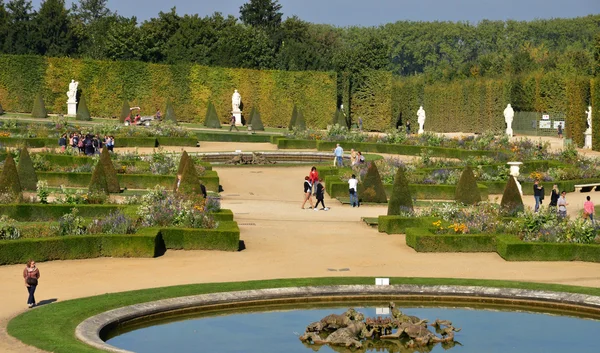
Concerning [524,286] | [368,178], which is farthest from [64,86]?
[524,286]

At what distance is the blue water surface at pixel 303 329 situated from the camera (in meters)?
19.0

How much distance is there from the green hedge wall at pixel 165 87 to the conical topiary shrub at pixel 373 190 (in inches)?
1450

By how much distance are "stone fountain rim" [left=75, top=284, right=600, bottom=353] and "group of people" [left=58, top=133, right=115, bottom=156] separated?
25.1 meters

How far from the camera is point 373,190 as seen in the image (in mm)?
38281

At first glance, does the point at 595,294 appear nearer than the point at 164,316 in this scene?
No

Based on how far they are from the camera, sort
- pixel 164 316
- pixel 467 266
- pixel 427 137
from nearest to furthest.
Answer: pixel 164 316, pixel 467 266, pixel 427 137

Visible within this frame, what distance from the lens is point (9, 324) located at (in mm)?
19359

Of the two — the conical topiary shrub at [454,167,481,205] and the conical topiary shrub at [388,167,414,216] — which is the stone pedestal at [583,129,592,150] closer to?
the conical topiary shrub at [454,167,481,205]

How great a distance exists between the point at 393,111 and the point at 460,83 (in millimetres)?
8028

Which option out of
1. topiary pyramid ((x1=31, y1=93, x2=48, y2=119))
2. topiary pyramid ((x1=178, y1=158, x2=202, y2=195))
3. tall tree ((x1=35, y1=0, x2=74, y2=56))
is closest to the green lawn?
topiary pyramid ((x1=178, y1=158, x2=202, y2=195))

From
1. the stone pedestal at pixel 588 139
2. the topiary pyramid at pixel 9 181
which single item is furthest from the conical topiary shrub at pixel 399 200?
the stone pedestal at pixel 588 139

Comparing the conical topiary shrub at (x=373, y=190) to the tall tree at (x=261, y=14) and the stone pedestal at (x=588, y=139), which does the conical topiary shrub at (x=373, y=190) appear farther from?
the tall tree at (x=261, y=14)

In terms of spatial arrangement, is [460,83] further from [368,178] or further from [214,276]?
[214,276]

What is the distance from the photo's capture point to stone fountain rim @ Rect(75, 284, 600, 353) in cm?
2138
